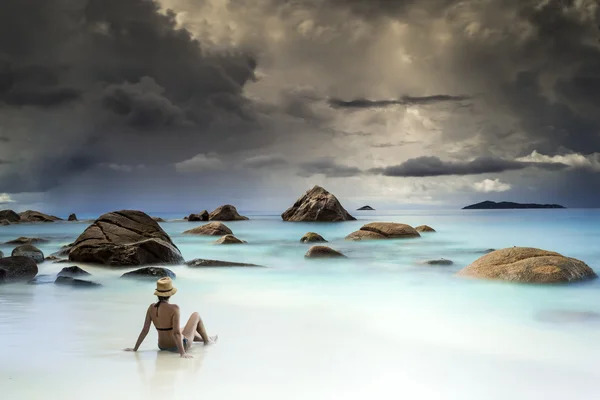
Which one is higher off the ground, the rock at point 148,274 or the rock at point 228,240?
the rock at point 228,240

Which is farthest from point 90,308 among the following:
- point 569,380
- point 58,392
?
point 569,380

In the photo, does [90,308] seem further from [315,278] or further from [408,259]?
[408,259]

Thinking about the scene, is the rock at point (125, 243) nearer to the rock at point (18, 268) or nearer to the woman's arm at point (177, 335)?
the rock at point (18, 268)

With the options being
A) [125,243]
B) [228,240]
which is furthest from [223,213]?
[125,243]

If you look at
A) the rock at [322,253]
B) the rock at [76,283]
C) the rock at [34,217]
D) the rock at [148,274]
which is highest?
the rock at [34,217]

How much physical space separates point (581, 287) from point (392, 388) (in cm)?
891

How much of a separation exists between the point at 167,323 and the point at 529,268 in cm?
953

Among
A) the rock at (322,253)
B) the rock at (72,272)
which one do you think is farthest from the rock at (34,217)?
the rock at (72,272)

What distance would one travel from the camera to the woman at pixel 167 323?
6696mm

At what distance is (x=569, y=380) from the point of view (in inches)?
256

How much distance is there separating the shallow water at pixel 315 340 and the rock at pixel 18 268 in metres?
1.14

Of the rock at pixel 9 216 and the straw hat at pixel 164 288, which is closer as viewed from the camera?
the straw hat at pixel 164 288

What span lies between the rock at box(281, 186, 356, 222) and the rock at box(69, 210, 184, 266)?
3634 cm

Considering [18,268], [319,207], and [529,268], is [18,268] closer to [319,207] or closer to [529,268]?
[529,268]
